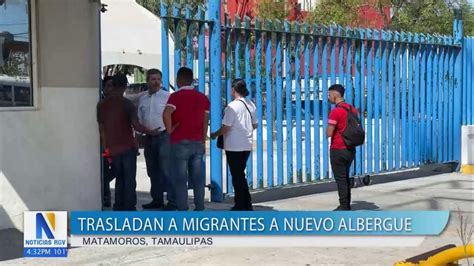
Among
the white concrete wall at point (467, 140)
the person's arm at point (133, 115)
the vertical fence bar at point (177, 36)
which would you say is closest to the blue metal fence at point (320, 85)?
the vertical fence bar at point (177, 36)

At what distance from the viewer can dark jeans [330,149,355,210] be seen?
329 inches

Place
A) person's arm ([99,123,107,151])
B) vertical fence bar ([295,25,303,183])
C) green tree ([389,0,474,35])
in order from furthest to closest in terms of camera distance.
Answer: green tree ([389,0,474,35]) < vertical fence bar ([295,25,303,183]) < person's arm ([99,123,107,151])

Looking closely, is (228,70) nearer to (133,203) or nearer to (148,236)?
(133,203)

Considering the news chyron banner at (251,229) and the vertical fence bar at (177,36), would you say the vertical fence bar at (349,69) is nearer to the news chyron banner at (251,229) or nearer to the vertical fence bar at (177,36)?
the vertical fence bar at (177,36)

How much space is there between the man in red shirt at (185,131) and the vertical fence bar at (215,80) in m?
0.92

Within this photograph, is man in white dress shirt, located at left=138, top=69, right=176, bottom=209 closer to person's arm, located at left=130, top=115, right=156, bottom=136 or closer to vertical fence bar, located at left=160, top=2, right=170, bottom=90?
person's arm, located at left=130, top=115, right=156, bottom=136

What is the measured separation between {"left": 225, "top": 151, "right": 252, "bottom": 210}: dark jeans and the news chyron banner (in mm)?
1633

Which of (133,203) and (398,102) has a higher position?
(398,102)

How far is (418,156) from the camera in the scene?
12.2m

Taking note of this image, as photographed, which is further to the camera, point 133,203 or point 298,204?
point 298,204

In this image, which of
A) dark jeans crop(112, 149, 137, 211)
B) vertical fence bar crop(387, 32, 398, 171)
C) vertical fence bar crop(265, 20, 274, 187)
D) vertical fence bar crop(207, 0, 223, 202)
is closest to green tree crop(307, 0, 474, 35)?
vertical fence bar crop(387, 32, 398, 171)

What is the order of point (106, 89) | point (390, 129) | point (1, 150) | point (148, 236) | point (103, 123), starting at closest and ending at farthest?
1. point (148, 236)
2. point (1, 150)
3. point (103, 123)
4. point (106, 89)
5. point (390, 129)

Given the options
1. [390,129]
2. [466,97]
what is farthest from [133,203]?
[466,97]

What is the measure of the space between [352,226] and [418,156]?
6021 millimetres
